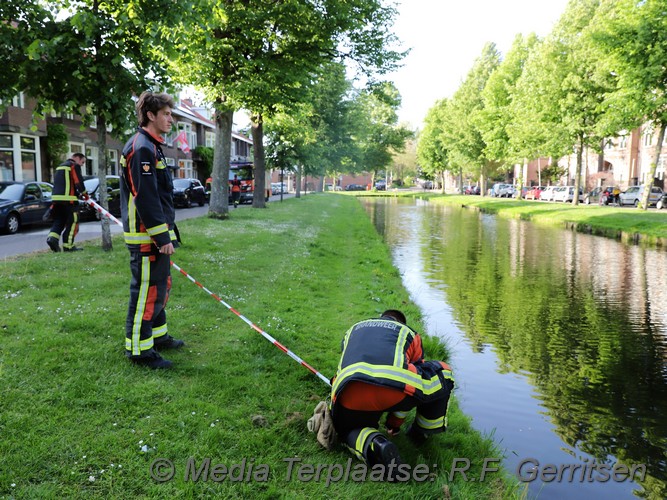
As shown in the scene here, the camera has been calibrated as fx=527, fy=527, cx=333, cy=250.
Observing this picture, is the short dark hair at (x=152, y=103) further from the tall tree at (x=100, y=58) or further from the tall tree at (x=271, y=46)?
the tall tree at (x=271, y=46)

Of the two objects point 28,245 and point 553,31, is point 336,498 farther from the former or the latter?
point 553,31

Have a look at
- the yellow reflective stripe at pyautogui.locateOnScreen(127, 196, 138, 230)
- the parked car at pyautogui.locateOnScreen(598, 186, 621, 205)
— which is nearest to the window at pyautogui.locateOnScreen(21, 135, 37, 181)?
the yellow reflective stripe at pyautogui.locateOnScreen(127, 196, 138, 230)

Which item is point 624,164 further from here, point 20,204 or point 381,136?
point 20,204

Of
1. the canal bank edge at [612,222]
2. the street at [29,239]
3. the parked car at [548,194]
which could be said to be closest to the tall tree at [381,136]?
the parked car at [548,194]

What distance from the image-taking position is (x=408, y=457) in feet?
12.2

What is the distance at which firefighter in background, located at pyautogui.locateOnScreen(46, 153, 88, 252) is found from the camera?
968cm

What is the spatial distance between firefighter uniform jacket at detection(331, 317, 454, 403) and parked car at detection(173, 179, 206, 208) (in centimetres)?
2437

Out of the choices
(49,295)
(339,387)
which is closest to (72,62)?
(49,295)

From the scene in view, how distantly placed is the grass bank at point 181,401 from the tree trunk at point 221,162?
10.6 metres

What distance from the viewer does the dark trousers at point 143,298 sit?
438 centimetres

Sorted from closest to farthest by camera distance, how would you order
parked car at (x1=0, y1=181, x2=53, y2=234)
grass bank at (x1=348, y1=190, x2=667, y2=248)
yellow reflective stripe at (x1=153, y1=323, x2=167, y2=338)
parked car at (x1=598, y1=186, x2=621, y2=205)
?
yellow reflective stripe at (x1=153, y1=323, x2=167, y2=338)
parked car at (x1=0, y1=181, x2=53, y2=234)
grass bank at (x1=348, y1=190, x2=667, y2=248)
parked car at (x1=598, y1=186, x2=621, y2=205)

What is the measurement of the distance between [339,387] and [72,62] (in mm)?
7371

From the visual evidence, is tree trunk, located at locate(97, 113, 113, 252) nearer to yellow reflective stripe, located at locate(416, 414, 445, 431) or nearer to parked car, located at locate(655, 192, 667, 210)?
yellow reflective stripe, located at locate(416, 414, 445, 431)

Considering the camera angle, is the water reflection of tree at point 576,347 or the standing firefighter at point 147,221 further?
the water reflection of tree at point 576,347
